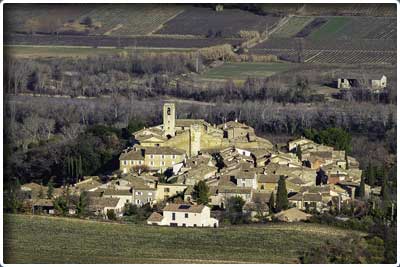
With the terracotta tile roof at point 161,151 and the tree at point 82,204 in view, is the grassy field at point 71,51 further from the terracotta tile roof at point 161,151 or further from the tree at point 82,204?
the tree at point 82,204

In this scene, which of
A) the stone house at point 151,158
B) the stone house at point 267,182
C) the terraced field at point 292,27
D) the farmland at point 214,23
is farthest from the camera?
the terraced field at point 292,27

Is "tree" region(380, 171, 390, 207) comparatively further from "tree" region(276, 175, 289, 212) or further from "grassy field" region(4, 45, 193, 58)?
"grassy field" region(4, 45, 193, 58)

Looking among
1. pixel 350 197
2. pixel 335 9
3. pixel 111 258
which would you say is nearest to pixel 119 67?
pixel 335 9

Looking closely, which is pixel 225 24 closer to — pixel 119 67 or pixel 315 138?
pixel 119 67

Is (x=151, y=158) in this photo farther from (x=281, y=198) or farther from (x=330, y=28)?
(x=330, y=28)

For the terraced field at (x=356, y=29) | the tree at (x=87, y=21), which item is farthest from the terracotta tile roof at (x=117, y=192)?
the terraced field at (x=356, y=29)

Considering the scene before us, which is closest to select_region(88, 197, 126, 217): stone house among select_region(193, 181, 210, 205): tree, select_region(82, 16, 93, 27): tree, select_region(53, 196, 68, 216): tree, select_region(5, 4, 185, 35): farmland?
select_region(53, 196, 68, 216): tree

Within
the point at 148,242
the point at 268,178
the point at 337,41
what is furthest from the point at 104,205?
the point at 337,41
